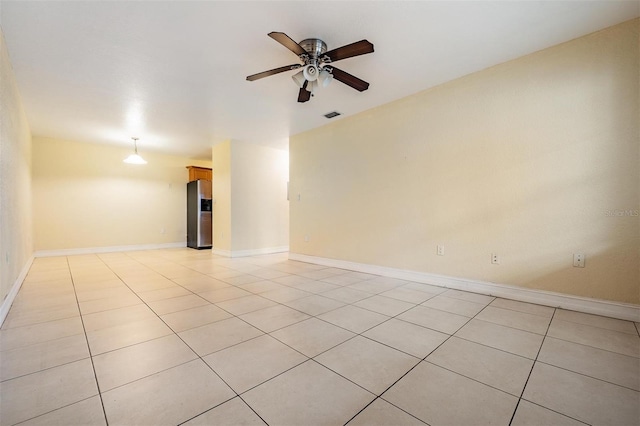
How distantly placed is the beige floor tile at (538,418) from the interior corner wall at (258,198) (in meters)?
5.08

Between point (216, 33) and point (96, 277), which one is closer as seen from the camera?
point (216, 33)

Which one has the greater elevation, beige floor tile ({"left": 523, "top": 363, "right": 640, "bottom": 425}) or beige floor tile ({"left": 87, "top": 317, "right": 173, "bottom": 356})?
beige floor tile ({"left": 87, "top": 317, "right": 173, "bottom": 356})

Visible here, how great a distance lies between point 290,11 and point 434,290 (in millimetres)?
3095

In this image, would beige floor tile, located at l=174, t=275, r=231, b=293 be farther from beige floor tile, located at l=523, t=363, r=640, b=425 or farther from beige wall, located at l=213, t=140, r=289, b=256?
beige floor tile, located at l=523, t=363, r=640, b=425

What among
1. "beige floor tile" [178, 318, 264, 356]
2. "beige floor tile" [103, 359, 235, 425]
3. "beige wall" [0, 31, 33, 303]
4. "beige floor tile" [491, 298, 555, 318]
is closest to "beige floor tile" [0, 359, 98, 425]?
"beige floor tile" [103, 359, 235, 425]

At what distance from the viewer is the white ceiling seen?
2027 mm

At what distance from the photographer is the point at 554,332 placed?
196 centimetres

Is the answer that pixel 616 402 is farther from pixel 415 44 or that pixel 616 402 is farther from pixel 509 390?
pixel 415 44

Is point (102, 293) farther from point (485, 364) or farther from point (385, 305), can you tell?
point (485, 364)

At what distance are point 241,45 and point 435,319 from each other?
9.90ft

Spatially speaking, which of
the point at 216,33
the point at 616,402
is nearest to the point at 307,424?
the point at 616,402

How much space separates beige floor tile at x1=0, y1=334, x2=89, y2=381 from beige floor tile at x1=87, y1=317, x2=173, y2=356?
0.06 m

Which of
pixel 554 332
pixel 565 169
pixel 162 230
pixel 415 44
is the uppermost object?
pixel 415 44

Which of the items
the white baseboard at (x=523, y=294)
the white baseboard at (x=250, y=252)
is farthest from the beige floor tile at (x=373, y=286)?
the white baseboard at (x=250, y=252)
